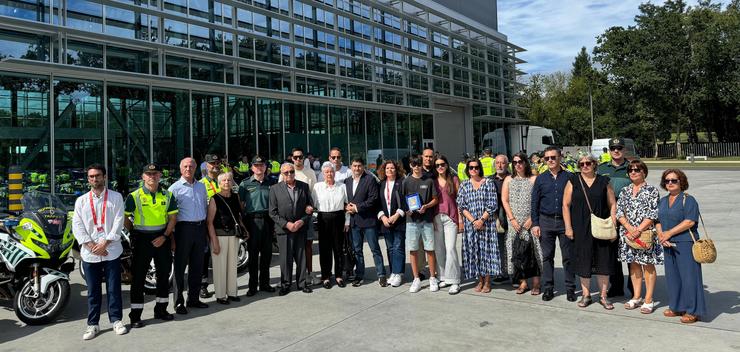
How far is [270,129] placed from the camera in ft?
62.1

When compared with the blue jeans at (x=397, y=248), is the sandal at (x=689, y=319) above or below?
below

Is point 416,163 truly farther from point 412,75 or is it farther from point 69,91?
point 412,75

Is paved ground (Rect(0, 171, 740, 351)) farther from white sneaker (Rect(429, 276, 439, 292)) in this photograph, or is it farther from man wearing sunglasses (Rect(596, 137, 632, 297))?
man wearing sunglasses (Rect(596, 137, 632, 297))

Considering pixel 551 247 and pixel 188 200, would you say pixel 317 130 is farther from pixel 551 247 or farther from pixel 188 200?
pixel 551 247

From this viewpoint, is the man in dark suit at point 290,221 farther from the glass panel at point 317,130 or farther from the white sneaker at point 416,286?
the glass panel at point 317,130

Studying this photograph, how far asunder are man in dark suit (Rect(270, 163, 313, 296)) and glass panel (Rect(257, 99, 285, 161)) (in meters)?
12.3

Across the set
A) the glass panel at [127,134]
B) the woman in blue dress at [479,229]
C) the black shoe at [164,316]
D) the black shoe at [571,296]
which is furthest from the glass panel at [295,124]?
the black shoe at [571,296]

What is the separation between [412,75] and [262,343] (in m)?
25.4

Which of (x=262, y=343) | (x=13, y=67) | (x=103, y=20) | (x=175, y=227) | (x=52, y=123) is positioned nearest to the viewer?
(x=262, y=343)

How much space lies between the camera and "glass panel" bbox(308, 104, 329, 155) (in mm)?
21031

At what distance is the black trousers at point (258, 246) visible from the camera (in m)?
6.48

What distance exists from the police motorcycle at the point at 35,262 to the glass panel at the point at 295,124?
13918mm

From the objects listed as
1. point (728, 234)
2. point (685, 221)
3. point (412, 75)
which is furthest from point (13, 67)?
point (412, 75)

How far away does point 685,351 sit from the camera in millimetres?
4035
